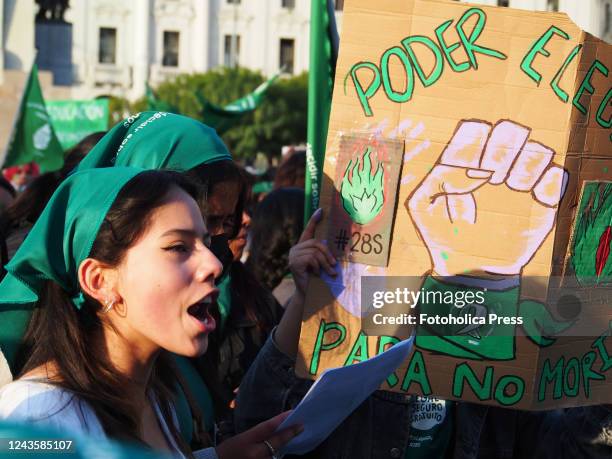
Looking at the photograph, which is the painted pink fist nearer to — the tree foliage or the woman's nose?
the woman's nose

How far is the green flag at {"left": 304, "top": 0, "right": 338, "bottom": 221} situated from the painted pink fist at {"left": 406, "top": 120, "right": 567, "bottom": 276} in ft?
2.45

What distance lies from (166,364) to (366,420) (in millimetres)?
562

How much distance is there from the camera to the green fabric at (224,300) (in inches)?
122

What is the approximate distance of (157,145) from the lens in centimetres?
220

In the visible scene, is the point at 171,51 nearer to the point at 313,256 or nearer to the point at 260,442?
the point at 313,256

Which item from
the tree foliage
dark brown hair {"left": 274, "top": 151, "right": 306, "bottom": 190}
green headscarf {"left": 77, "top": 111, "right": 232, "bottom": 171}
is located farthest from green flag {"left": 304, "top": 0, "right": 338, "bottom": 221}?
the tree foliage

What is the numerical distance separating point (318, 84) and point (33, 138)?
6.04 metres

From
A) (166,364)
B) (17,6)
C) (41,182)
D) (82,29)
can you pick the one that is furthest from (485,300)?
(82,29)

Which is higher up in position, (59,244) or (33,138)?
(59,244)

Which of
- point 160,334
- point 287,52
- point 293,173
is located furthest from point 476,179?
point 287,52

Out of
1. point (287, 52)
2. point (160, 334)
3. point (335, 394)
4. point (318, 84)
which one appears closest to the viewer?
point (160, 334)

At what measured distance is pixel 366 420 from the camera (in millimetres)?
2420

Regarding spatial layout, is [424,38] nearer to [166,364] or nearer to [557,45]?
[557,45]

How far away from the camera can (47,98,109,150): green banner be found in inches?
436
